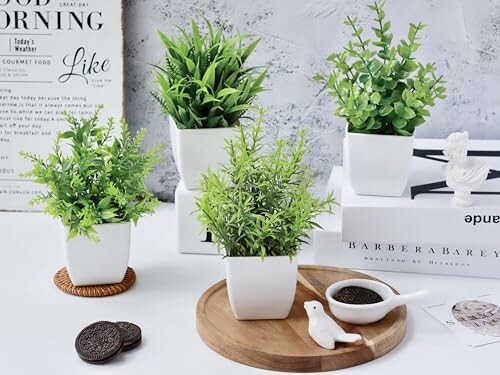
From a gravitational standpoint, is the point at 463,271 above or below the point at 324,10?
below

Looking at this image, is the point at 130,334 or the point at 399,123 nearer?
the point at 130,334

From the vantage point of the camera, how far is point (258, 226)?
0.97 metres

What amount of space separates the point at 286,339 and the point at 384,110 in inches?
14.1

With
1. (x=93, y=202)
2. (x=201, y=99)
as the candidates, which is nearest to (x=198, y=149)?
(x=201, y=99)

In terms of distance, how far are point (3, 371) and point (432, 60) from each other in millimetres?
849

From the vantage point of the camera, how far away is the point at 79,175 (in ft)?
3.57

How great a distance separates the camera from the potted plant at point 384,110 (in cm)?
112

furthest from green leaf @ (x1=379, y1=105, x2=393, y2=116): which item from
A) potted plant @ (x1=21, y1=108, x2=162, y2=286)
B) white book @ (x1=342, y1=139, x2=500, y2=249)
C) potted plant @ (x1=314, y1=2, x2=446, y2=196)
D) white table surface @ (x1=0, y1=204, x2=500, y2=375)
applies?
potted plant @ (x1=21, y1=108, x2=162, y2=286)

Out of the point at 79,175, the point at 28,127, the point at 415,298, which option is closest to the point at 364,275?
the point at 415,298

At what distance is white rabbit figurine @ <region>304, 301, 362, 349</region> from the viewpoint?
0.94m

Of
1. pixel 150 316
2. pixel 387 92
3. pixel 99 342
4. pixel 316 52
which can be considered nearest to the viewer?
pixel 99 342

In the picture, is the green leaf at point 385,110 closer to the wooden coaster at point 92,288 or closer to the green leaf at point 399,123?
the green leaf at point 399,123

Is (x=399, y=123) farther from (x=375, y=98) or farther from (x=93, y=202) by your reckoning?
(x=93, y=202)

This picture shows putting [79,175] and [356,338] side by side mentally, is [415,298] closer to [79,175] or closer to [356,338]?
[356,338]
